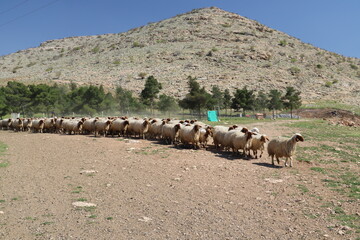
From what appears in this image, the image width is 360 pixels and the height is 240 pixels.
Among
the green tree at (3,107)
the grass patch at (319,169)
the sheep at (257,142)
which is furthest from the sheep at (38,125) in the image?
the grass patch at (319,169)

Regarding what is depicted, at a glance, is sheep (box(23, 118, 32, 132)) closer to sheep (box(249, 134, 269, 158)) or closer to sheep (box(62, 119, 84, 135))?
sheep (box(62, 119, 84, 135))

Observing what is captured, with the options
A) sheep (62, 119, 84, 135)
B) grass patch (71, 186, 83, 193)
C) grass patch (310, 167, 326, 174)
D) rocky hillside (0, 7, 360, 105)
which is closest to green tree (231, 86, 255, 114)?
rocky hillside (0, 7, 360, 105)

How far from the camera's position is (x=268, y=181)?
1090 cm

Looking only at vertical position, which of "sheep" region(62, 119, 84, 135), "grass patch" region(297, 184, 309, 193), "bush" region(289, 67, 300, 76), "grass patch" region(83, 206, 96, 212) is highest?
"bush" region(289, 67, 300, 76)

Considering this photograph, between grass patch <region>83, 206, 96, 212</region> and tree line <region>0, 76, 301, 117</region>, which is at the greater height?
tree line <region>0, 76, 301, 117</region>

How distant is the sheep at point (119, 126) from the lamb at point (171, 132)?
14.9 feet

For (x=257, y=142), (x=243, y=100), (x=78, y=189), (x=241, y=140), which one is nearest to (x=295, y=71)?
(x=243, y=100)

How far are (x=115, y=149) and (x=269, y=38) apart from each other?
116 meters

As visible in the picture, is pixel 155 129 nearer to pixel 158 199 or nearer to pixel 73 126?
pixel 73 126

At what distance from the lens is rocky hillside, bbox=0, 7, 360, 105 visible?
265 feet

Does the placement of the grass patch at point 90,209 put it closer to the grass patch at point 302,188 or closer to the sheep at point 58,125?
the grass patch at point 302,188

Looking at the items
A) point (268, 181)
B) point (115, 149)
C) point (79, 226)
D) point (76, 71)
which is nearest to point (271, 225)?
point (268, 181)

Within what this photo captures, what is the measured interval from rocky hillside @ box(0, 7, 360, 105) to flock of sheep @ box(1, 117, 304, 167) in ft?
149

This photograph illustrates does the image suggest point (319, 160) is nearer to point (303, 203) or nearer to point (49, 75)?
point (303, 203)
